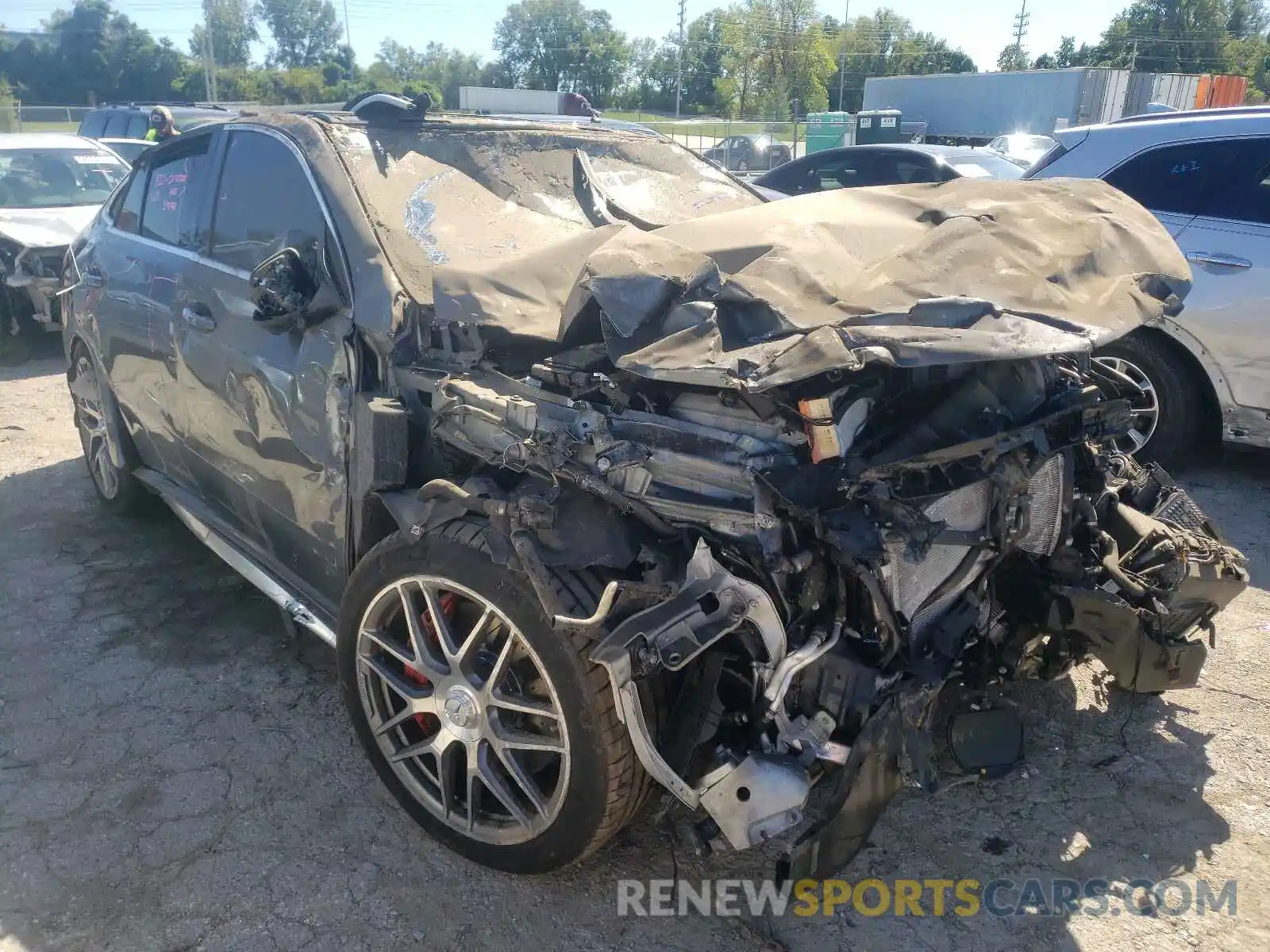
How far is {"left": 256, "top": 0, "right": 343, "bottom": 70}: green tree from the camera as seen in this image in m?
98.0

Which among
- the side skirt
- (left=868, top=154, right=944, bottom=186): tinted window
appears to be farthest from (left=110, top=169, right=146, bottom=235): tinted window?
(left=868, top=154, right=944, bottom=186): tinted window

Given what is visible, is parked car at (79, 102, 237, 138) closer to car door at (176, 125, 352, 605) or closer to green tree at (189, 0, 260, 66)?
car door at (176, 125, 352, 605)

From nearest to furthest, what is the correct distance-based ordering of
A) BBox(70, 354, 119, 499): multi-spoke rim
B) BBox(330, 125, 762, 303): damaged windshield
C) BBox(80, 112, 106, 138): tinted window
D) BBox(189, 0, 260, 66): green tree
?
1. BBox(330, 125, 762, 303): damaged windshield
2. BBox(70, 354, 119, 499): multi-spoke rim
3. BBox(80, 112, 106, 138): tinted window
4. BBox(189, 0, 260, 66): green tree

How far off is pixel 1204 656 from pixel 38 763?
370 cm

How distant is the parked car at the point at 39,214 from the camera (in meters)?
8.51

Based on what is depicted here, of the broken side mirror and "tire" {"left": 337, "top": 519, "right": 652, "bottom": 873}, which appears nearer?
"tire" {"left": 337, "top": 519, "right": 652, "bottom": 873}

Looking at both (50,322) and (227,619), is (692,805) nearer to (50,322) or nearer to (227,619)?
(227,619)

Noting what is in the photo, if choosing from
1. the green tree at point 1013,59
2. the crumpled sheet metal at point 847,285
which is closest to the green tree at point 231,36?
the green tree at point 1013,59

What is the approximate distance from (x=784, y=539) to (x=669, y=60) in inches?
2970

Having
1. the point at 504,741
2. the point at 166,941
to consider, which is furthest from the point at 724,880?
the point at 166,941

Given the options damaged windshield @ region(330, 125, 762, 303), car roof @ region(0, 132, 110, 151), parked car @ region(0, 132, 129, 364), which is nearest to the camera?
damaged windshield @ region(330, 125, 762, 303)

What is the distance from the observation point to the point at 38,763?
314 centimetres

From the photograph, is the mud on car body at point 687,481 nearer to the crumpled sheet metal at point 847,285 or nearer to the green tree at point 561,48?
the crumpled sheet metal at point 847,285

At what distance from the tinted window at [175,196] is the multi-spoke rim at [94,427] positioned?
3.14ft
